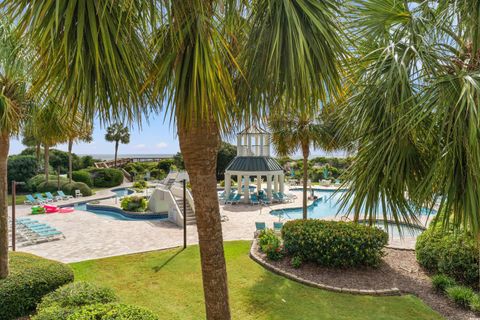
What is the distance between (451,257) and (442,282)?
0.87 meters

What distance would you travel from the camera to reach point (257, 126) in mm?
4047

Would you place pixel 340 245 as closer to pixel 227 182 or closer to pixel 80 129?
pixel 80 129

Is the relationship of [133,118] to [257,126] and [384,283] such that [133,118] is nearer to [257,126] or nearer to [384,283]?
[257,126]

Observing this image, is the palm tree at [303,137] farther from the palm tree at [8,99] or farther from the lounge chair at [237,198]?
the lounge chair at [237,198]

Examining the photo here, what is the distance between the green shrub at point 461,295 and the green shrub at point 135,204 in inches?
722

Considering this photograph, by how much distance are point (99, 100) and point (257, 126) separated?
6.58 ft

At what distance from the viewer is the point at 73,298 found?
5.79m

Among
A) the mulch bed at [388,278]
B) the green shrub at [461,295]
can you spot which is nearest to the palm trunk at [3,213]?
the mulch bed at [388,278]

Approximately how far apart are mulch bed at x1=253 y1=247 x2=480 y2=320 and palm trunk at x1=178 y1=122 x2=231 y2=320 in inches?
225

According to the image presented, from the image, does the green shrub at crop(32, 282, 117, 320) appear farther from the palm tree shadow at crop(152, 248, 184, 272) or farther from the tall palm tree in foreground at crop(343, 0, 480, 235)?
the tall palm tree in foreground at crop(343, 0, 480, 235)

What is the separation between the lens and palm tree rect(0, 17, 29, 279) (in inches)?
223

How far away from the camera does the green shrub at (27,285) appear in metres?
6.76

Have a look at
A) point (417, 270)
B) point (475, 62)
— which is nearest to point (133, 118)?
point (475, 62)

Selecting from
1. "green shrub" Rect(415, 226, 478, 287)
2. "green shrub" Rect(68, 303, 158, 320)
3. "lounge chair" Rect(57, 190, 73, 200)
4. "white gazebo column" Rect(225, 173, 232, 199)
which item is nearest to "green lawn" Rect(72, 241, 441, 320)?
"green shrub" Rect(415, 226, 478, 287)
